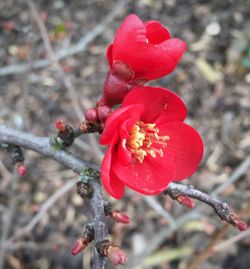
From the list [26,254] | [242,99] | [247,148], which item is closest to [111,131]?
[26,254]

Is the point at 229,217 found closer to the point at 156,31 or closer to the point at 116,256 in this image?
the point at 116,256

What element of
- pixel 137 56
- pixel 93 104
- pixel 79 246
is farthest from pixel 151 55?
pixel 93 104

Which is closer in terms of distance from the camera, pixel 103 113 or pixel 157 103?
pixel 103 113

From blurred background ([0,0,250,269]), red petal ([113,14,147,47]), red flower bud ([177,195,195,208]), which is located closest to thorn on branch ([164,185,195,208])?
red flower bud ([177,195,195,208])

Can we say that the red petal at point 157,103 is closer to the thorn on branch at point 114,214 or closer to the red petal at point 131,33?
the red petal at point 131,33

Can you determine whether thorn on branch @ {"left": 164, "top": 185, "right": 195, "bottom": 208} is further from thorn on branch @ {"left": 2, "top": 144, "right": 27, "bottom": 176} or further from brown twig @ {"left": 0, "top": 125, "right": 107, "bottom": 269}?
thorn on branch @ {"left": 2, "top": 144, "right": 27, "bottom": 176}

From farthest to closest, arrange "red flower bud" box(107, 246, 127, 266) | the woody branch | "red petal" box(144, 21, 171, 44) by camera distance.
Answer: "red petal" box(144, 21, 171, 44)
the woody branch
"red flower bud" box(107, 246, 127, 266)
